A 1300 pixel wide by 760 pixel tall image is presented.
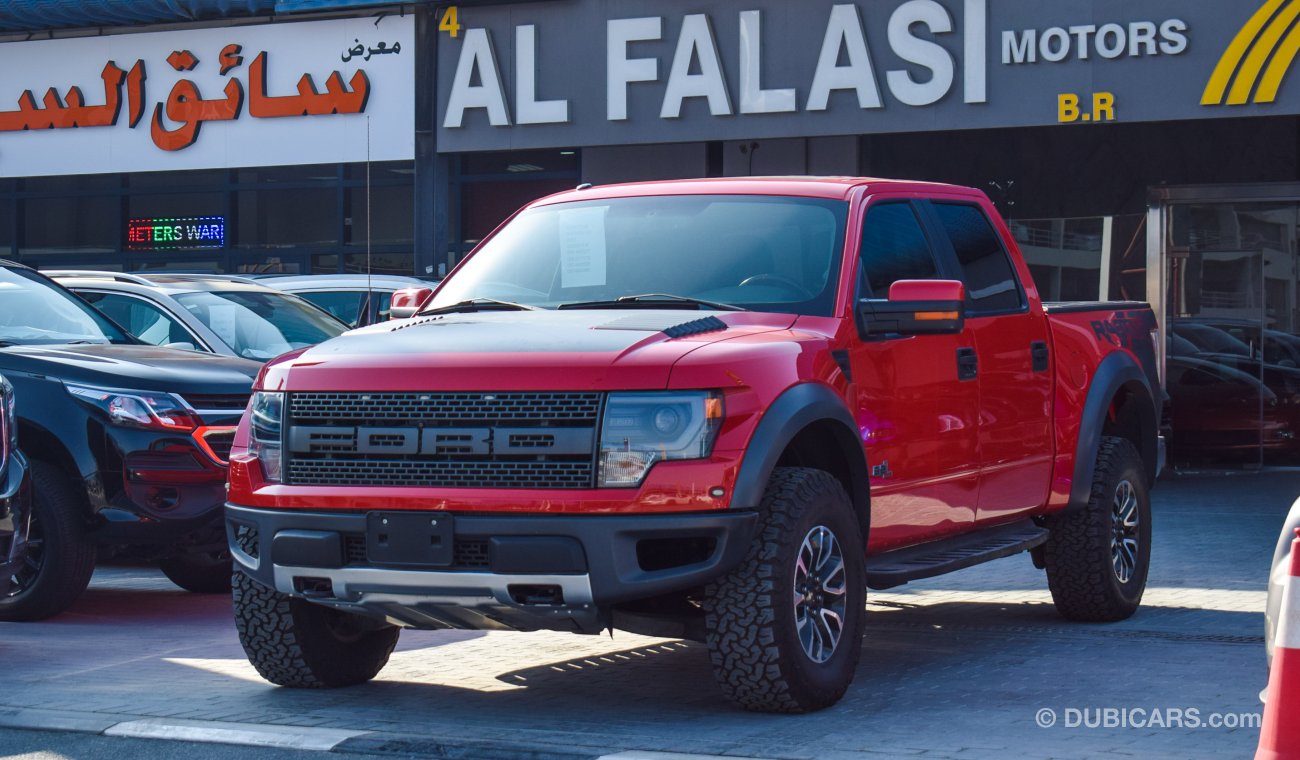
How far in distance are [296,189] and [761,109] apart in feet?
22.7

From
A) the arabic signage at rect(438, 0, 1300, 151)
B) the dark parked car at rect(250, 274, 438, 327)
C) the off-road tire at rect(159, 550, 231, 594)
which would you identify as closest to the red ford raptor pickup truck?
the off-road tire at rect(159, 550, 231, 594)

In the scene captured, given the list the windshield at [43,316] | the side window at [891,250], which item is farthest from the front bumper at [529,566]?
the windshield at [43,316]

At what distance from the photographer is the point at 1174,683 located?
7.11 meters

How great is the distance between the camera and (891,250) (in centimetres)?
759

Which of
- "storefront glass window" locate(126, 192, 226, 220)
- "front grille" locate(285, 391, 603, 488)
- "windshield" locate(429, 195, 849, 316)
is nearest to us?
"front grille" locate(285, 391, 603, 488)

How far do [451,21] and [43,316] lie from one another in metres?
12.4

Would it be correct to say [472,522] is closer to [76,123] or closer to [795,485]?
[795,485]

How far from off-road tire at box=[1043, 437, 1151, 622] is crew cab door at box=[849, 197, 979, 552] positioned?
1185mm

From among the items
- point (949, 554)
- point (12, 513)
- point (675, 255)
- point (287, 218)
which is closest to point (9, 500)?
point (12, 513)

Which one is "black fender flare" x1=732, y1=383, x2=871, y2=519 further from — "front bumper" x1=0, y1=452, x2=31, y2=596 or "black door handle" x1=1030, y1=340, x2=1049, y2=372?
"front bumper" x1=0, y1=452, x2=31, y2=596

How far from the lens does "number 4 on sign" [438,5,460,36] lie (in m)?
21.8

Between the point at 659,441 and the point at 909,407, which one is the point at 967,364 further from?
the point at 659,441

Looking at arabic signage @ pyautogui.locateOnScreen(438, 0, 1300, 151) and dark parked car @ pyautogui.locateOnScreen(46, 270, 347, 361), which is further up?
arabic signage @ pyautogui.locateOnScreen(438, 0, 1300, 151)

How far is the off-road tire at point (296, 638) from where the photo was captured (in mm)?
6797
